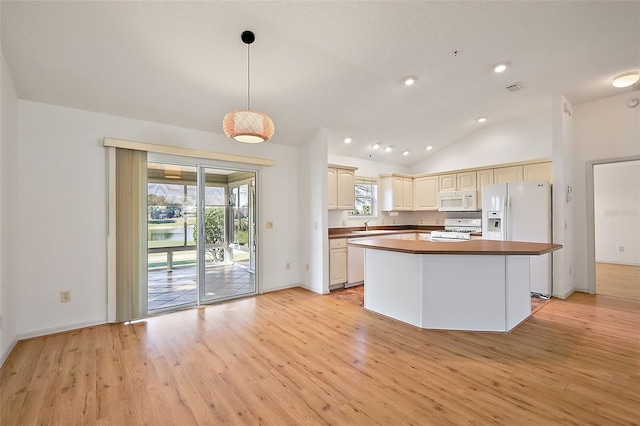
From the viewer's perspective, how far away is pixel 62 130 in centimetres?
312

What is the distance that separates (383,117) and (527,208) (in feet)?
8.65

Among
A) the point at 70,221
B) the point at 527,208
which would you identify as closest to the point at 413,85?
the point at 527,208

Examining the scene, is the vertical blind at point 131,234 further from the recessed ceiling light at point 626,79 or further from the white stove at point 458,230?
the recessed ceiling light at point 626,79

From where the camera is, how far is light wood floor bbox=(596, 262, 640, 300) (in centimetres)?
438

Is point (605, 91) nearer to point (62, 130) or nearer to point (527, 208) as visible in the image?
point (527, 208)

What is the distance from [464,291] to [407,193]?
3681mm

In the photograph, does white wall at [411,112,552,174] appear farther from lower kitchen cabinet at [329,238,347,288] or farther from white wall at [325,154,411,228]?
lower kitchen cabinet at [329,238,347,288]

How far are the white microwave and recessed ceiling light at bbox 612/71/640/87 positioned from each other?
2.37m

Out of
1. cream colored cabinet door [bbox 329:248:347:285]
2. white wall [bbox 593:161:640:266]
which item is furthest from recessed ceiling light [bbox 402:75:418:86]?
white wall [bbox 593:161:640:266]

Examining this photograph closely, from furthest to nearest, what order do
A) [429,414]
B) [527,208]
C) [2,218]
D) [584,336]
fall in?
[527,208] < [584,336] < [2,218] < [429,414]

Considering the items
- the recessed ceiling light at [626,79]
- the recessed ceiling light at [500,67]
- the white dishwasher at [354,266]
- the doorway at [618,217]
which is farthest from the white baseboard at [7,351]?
the doorway at [618,217]

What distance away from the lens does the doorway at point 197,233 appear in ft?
12.6

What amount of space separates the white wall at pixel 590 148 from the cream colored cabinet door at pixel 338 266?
3.69 metres

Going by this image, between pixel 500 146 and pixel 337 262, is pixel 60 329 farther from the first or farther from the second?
pixel 500 146
